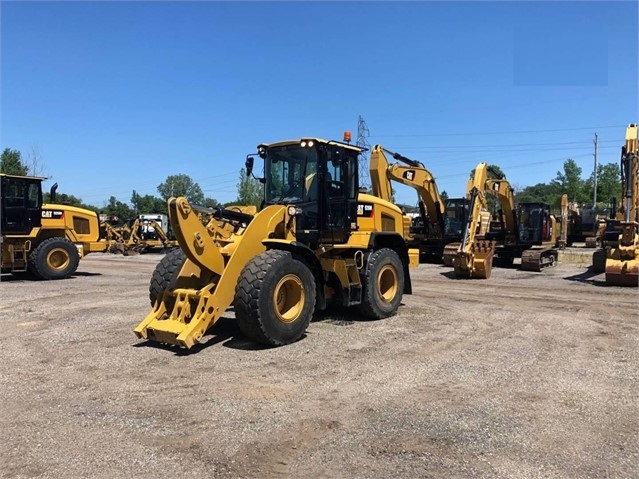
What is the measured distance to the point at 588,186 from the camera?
236 feet

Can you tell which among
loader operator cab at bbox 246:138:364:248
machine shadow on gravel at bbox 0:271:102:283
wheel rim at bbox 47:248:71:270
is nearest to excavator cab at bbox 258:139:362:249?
loader operator cab at bbox 246:138:364:248

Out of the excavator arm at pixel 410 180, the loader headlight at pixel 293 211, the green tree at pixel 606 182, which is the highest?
the green tree at pixel 606 182

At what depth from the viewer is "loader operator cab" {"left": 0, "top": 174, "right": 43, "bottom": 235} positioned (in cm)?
1479

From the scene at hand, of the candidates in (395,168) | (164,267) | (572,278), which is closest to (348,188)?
(164,267)

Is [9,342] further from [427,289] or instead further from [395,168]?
[395,168]

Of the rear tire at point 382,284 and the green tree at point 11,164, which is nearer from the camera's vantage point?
the rear tire at point 382,284

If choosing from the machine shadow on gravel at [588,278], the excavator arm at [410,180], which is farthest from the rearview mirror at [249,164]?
the machine shadow on gravel at [588,278]

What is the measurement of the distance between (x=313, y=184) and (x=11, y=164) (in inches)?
1547

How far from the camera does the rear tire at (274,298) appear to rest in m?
6.46

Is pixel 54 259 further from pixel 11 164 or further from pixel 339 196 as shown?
pixel 11 164

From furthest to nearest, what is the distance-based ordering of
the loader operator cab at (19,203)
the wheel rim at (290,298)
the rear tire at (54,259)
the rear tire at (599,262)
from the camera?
1. the rear tire at (599,262)
2. the rear tire at (54,259)
3. the loader operator cab at (19,203)
4. the wheel rim at (290,298)

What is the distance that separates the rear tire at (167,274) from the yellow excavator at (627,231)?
11.6 meters

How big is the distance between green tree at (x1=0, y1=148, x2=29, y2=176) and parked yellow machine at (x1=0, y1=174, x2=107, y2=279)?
2432 cm

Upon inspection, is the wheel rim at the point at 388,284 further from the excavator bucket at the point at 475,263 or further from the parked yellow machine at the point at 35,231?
the parked yellow machine at the point at 35,231
